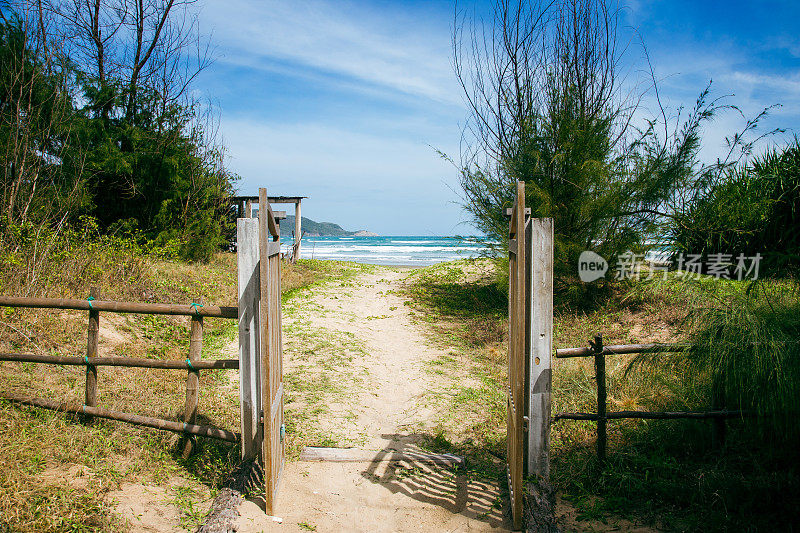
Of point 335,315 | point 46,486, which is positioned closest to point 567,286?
point 335,315

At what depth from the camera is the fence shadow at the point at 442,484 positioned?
336cm

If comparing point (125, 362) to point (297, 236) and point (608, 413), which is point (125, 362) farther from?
point (297, 236)

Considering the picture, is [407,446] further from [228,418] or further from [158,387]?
[158,387]

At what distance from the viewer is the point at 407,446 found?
4.42 meters

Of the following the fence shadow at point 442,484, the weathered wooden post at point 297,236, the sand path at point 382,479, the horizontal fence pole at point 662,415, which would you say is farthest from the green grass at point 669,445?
the weathered wooden post at point 297,236

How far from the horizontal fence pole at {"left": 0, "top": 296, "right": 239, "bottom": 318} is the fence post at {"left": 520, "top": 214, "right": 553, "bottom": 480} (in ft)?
7.35

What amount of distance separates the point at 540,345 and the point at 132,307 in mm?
3316

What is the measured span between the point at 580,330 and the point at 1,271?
27.2 feet

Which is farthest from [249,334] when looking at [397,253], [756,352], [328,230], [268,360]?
[328,230]

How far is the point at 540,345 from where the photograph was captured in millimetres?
3385

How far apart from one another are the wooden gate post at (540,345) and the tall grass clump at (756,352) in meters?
1.04

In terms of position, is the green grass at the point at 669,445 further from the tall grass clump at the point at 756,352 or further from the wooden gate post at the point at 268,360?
the wooden gate post at the point at 268,360

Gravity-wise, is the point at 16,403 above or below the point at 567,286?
below

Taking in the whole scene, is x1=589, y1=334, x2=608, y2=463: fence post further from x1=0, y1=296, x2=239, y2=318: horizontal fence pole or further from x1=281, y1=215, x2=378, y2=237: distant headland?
x1=281, y1=215, x2=378, y2=237: distant headland
